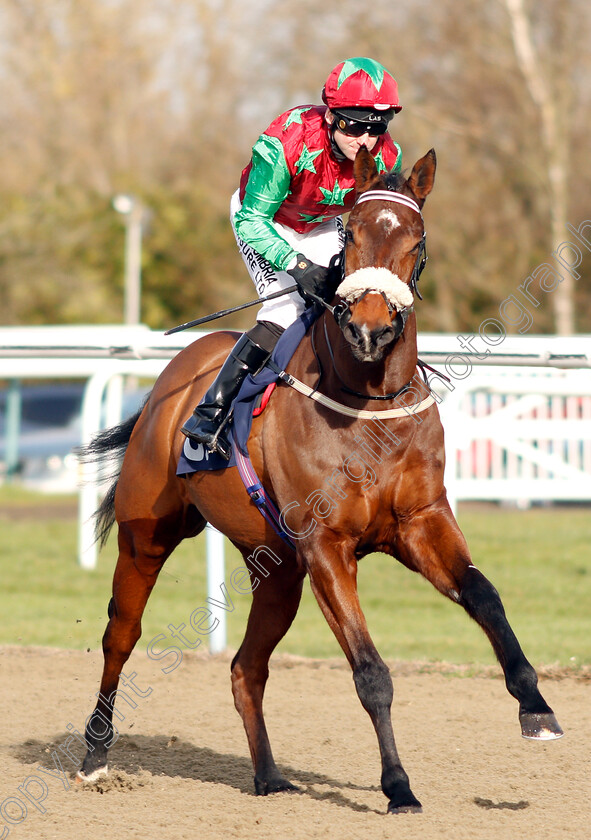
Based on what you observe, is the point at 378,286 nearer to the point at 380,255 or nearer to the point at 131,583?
the point at 380,255

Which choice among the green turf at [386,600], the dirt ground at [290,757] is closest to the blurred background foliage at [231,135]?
the green turf at [386,600]

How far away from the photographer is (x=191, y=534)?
463cm

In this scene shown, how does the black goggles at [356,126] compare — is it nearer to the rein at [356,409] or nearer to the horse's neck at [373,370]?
the horse's neck at [373,370]

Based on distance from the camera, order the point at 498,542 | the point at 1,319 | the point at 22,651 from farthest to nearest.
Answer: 1. the point at 1,319
2. the point at 498,542
3. the point at 22,651

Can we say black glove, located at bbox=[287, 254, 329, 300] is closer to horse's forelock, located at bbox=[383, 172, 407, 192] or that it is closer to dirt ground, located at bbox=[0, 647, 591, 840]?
horse's forelock, located at bbox=[383, 172, 407, 192]

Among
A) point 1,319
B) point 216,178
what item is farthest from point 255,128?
point 1,319

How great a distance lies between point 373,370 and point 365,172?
2.01ft

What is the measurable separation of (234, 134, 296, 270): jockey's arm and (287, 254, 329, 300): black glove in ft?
0.41

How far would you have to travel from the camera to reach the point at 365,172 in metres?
3.54

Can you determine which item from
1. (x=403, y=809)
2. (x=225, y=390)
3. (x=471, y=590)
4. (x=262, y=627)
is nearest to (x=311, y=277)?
(x=225, y=390)

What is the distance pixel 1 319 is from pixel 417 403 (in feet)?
76.3

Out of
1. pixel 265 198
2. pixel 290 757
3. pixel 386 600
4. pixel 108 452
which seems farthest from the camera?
pixel 386 600

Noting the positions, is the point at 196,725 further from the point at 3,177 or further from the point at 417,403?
the point at 3,177

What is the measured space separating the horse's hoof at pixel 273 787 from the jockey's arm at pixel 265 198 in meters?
1.76
